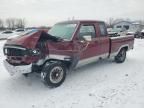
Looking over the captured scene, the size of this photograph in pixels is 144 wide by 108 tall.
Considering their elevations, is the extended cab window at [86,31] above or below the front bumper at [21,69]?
above

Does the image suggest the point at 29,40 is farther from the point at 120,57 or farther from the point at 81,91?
the point at 120,57

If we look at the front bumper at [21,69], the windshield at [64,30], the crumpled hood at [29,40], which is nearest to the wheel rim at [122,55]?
the windshield at [64,30]

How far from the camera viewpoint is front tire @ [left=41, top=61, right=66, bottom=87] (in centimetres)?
516

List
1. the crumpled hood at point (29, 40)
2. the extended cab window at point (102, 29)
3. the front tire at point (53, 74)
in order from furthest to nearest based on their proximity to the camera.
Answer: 1. the extended cab window at point (102, 29)
2. the front tire at point (53, 74)
3. the crumpled hood at point (29, 40)

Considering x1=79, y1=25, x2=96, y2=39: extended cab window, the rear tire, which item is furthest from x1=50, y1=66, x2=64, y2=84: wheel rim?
the rear tire

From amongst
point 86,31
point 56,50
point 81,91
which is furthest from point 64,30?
point 81,91

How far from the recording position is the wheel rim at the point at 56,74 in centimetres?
534

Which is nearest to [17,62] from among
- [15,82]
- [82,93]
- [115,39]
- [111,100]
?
[15,82]

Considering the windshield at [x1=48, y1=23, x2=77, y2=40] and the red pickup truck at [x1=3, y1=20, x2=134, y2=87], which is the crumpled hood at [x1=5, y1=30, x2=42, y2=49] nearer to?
the red pickup truck at [x1=3, y1=20, x2=134, y2=87]

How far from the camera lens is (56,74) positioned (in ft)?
17.9

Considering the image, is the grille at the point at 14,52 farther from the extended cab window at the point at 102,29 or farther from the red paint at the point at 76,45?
the extended cab window at the point at 102,29

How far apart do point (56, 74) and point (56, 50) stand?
689 millimetres

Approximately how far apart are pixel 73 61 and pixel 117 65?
2.87m

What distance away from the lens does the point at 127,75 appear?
6.59 m
